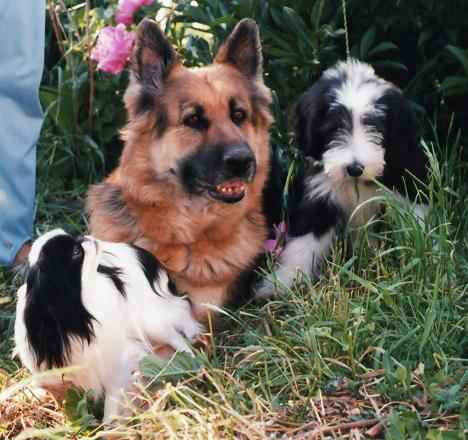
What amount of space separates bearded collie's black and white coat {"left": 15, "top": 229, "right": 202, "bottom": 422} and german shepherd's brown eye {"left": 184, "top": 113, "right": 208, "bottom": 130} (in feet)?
2.36

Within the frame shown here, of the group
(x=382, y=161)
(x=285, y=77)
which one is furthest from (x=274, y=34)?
(x=382, y=161)

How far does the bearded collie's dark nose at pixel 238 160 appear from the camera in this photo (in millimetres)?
3705

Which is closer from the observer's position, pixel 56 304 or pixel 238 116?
pixel 56 304

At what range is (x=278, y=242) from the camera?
4.30 m

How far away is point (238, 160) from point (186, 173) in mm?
297

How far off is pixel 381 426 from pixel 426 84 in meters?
2.65

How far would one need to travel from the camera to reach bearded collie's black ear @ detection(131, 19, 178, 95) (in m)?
3.90

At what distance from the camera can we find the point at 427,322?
3115 millimetres

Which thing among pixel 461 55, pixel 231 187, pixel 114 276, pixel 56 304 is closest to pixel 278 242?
pixel 231 187

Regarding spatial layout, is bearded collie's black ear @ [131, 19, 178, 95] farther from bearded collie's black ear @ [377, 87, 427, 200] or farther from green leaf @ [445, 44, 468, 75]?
green leaf @ [445, 44, 468, 75]

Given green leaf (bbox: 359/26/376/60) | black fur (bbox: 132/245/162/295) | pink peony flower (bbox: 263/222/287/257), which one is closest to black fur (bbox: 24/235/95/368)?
black fur (bbox: 132/245/162/295)

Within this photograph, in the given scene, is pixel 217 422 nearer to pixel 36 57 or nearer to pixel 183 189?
pixel 183 189

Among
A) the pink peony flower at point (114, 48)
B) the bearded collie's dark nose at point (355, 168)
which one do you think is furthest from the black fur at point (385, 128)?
the pink peony flower at point (114, 48)

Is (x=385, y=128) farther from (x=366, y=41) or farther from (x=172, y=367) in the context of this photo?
(x=172, y=367)
